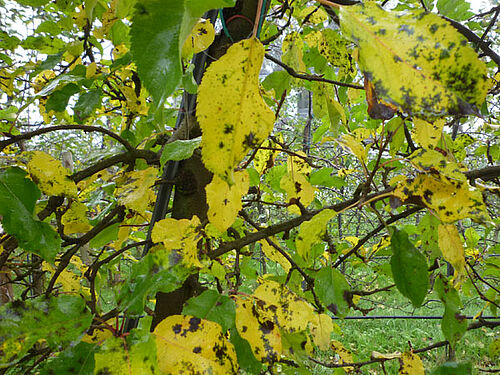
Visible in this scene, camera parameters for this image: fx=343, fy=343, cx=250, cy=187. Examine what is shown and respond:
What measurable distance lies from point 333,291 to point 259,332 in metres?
0.21

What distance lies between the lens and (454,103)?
0.75ft

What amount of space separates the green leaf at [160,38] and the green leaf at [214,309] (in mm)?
363

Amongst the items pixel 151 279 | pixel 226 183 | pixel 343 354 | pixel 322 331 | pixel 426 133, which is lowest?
pixel 343 354

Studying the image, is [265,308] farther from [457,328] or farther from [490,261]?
[490,261]

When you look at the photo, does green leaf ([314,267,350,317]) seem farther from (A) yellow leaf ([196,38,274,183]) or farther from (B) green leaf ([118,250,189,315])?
(A) yellow leaf ([196,38,274,183])

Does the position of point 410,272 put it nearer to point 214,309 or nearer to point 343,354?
point 214,309

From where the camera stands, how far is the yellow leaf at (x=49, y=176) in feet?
1.66

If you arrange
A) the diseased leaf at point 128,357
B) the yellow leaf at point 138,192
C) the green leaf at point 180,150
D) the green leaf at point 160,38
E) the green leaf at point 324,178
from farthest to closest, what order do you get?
the green leaf at point 324,178, the yellow leaf at point 138,192, the green leaf at point 180,150, the diseased leaf at point 128,357, the green leaf at point 160,38

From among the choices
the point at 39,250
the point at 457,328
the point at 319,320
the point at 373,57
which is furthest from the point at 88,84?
the point at 457,328

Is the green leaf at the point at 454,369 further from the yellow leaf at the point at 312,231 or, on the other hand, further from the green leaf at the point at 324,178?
the green leaf at the point at 324,178

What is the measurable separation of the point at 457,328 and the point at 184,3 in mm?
675

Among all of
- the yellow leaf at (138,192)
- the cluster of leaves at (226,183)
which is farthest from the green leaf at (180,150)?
the yellow leaf at (138,192)

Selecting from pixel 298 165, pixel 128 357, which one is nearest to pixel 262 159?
pixel 298 165

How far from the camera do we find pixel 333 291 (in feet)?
2.13
